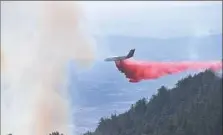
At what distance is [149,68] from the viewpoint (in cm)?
709

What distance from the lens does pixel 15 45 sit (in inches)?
262

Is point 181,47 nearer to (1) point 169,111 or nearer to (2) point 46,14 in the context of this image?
(1) point 169,111

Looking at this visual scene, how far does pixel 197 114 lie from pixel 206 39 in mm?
1092

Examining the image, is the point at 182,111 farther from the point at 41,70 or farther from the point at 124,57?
the point at 41,70

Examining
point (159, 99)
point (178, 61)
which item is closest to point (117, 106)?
point (159, 99)

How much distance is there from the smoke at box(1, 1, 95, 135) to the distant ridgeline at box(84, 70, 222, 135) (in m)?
0.89

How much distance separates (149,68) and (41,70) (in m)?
1.50

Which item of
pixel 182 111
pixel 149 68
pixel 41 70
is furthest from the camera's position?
pixel 182 111

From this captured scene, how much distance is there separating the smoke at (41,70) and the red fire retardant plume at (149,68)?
1.68 feet

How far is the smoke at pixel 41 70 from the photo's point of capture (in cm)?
662

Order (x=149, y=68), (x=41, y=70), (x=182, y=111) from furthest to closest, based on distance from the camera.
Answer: (x=182, y=111) → (x=149, y=68) → (x=41, y=70)

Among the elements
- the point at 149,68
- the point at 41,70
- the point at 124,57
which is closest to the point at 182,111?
the point at 149,68

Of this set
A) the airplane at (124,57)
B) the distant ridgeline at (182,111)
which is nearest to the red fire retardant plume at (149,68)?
the airplane at (124,57)

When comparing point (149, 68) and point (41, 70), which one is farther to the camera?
point (149, 68)
